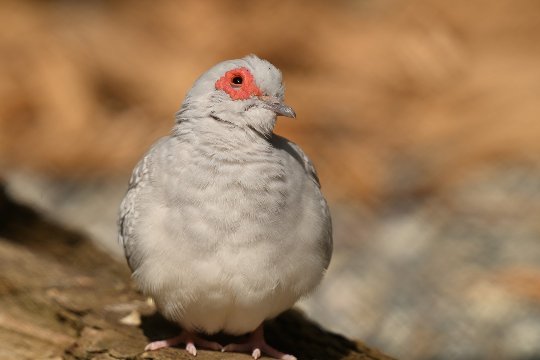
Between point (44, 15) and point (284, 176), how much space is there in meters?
7.75

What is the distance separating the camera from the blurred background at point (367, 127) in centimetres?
679

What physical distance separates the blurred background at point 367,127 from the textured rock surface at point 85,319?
1934mm

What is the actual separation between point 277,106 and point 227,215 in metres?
0.54

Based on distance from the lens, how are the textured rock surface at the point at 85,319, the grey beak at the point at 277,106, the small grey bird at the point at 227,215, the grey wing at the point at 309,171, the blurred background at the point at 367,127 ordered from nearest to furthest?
1. the small grey bird at the point at 227,215
2. the grey beak at the point at 277,106
3. the grey wing at the point at 309,171
4. the textured rock surface at the point at 85,319
5. the blurred background at the point at 367,127

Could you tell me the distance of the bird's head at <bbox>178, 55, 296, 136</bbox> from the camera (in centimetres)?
360

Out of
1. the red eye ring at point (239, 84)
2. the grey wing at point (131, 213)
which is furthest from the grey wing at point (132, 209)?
the red eye ring at point (239, 84)

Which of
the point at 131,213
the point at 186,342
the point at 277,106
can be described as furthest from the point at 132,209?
the point at 277,106

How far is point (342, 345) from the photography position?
171 inches

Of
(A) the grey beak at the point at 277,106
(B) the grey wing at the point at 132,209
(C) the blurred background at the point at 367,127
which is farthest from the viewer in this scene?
(C) the blurred background at the point at 367,127

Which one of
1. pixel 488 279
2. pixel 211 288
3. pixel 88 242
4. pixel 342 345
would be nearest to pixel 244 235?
pixel 211 288

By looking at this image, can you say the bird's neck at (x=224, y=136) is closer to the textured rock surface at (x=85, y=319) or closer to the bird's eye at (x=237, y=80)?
the bird's eye at (x=237, y=80)

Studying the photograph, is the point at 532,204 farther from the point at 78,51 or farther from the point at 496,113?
the point at 78,51

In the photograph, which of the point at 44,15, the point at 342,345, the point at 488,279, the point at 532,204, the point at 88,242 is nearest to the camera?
the point at 342,345

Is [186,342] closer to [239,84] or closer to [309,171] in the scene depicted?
[309,171]
